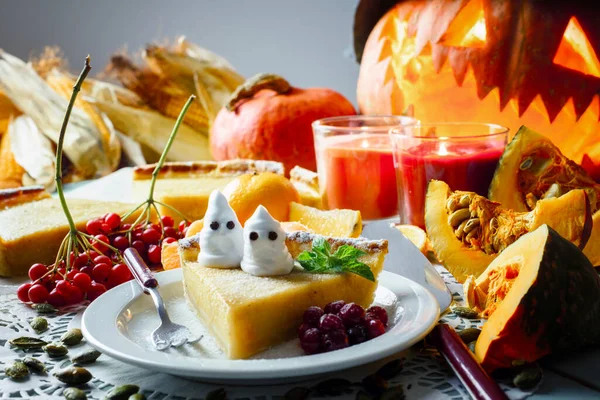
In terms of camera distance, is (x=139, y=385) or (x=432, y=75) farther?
(x=432, y=75)

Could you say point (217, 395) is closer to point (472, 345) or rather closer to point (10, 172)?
point (472, 345)

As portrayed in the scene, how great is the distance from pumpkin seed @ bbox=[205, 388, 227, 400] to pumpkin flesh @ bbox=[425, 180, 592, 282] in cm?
69

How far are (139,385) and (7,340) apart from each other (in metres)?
0.38

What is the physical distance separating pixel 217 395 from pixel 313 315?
219 millimetres

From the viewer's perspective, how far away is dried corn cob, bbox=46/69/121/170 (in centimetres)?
318

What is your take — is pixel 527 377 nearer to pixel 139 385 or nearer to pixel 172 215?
pixel 139 385

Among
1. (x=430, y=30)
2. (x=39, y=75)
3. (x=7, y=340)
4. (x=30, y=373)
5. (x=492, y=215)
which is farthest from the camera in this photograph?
(x=39, y=75)

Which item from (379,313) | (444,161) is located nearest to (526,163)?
(444,161)

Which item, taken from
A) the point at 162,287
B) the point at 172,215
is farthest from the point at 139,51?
the point at 162,287

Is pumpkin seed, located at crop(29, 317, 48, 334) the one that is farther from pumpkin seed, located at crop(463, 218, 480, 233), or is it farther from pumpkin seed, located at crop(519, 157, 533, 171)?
pumpkin seed, located at crop(519, 157, 533, 171)

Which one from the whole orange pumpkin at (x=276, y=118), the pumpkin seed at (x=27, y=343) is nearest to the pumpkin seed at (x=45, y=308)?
the pumpkin seed at (x=27, y=343)

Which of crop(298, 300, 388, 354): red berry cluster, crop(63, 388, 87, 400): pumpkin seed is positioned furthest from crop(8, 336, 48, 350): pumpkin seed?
crop(298, 300, 388, 354): red berry cluster

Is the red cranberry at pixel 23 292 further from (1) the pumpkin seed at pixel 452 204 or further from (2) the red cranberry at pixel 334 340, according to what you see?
(1) the pumpkin seed at pixel 452 204

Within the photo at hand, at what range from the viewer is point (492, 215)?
1.52m
